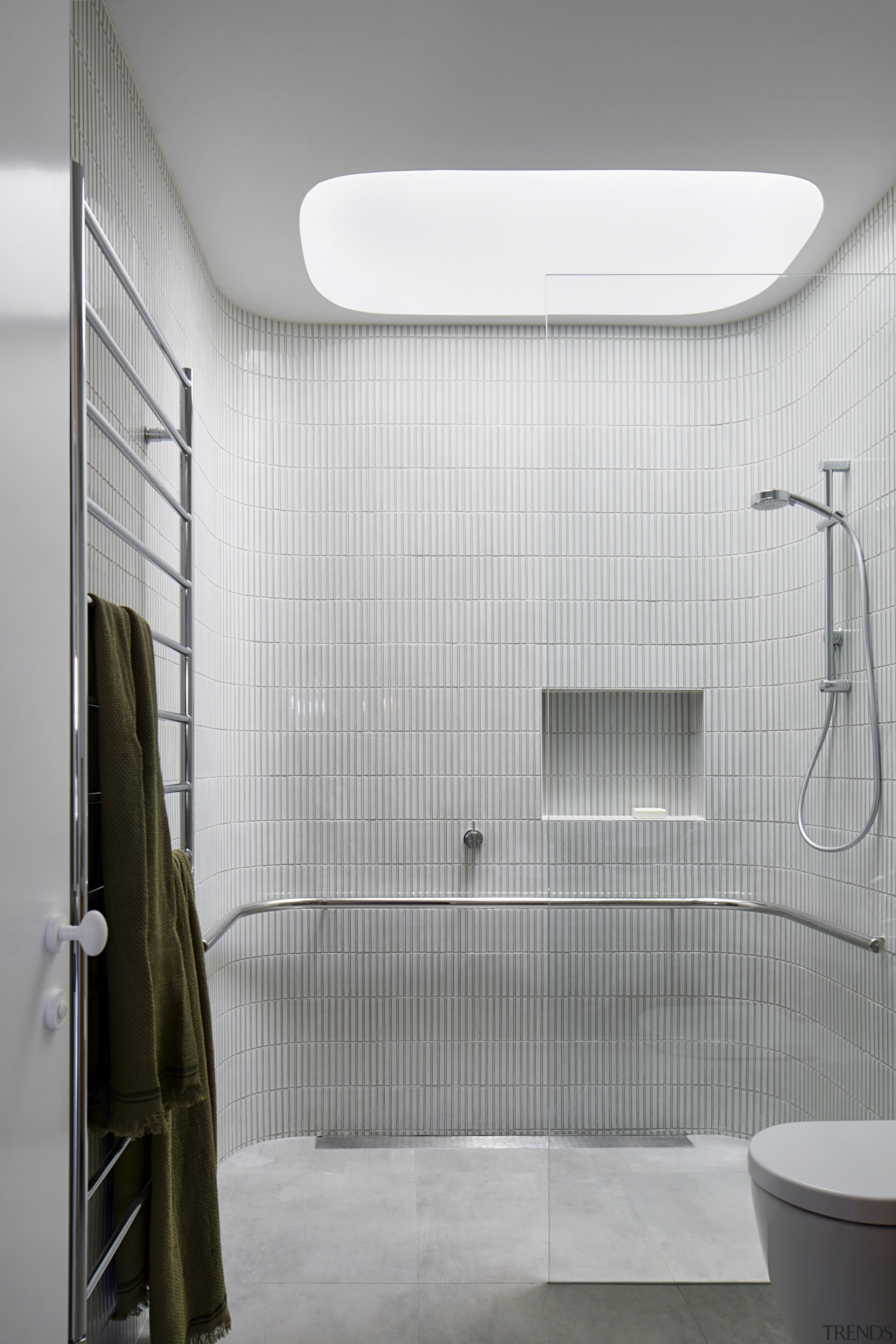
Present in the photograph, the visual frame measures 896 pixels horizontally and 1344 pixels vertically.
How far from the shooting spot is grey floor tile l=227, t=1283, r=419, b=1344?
192 cm

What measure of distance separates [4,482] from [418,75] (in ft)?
4.54

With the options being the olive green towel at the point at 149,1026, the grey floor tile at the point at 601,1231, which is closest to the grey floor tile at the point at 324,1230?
the grey floor tile at the point at 601,1231

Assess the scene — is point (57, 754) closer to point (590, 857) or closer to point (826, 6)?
point (590, 857)

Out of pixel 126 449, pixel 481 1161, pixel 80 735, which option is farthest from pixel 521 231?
pixel 481 1161

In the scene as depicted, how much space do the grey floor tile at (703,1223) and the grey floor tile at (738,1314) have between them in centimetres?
2

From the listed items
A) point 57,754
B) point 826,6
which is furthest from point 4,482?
point 826,6

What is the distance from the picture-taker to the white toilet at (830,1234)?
1.40 m

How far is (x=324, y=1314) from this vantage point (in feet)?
6.56

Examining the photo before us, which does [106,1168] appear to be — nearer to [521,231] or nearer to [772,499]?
[772,499]

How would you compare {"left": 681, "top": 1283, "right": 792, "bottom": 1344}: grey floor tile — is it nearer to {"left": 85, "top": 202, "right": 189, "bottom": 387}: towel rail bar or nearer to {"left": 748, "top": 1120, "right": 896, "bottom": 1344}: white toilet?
{"left": 748, "top": 1120, "right": 896, "bottom": 1344}: white toilet

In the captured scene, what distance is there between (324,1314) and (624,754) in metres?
1.37

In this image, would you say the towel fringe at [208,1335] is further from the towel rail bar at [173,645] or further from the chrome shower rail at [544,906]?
the towel rail bar at [173,645]

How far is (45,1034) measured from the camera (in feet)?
3.58

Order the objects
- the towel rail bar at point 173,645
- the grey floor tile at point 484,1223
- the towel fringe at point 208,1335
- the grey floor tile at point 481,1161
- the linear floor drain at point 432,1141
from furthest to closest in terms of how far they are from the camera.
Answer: the linear floor drain at point 432,1141 < the grey floor tile at point 481,1161 < the grey floor tile at point 484,1223 < the towel rail bar at point 173,645 < the towel fringe at point 208,1335
